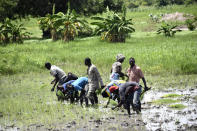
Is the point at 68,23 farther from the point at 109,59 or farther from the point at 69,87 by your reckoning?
the point at 69,87

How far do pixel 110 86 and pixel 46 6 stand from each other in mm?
30379

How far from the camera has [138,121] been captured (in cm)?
973

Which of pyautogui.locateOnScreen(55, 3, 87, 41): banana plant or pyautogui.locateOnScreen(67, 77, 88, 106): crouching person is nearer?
pyautogui.locateOnScreen(67, 77, 88, 106): crouching person

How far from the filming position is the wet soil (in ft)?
30.0

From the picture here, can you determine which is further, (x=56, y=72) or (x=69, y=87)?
(x=56, y=72)

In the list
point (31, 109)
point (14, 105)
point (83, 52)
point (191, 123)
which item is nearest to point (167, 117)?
point (191, 123)

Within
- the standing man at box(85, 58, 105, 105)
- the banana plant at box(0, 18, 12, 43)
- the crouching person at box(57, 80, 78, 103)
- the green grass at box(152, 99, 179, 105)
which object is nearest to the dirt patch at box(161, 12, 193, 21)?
the banana plant at box(0, 18, 12, 43)

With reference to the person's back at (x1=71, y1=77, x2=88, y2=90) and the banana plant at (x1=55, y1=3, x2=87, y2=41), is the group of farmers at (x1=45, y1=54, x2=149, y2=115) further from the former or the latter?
the banana plant at (x1=55, y1=3, x2=87, y2=41)

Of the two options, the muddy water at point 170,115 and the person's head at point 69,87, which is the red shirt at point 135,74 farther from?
the person's head at point 69,87

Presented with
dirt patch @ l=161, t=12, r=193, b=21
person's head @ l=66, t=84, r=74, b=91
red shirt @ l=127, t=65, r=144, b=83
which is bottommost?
person's head @ l=66, t=84, r=74, b=91

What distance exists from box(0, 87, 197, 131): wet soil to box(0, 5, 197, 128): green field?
0.28 meters

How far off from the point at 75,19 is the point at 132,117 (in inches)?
874

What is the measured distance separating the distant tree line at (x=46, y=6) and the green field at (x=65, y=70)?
9763mm

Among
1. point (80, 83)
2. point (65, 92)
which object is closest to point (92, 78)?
point (80, 83)
